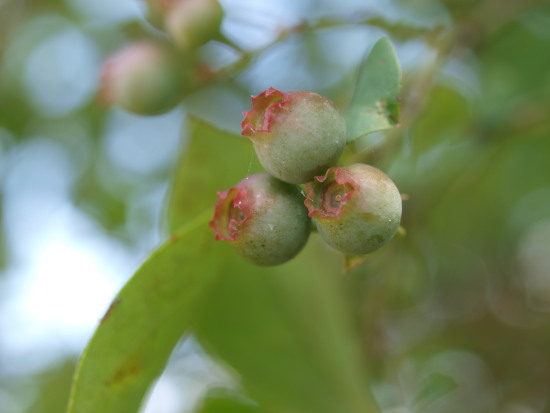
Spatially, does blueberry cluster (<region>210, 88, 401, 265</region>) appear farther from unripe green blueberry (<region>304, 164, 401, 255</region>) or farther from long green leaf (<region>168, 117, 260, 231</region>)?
long green leaf (<region>168, 117, 260, 231</region>)

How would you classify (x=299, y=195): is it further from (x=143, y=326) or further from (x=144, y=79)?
(x=144, y=79)

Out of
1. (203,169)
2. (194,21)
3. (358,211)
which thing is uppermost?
(194,21)

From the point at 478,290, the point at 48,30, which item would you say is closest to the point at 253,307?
the point at 478,290

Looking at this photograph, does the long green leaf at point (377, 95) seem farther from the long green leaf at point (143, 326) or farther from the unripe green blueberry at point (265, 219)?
the long green leaf at point (143, 326)

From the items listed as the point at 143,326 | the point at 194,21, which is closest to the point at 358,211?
the point at 143,326

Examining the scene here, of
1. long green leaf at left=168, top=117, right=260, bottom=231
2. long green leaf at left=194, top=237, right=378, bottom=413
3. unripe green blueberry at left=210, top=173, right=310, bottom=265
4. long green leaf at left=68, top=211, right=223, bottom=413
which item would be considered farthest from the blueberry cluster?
long green leaf at left=194, top=237, right=378, bottom=413

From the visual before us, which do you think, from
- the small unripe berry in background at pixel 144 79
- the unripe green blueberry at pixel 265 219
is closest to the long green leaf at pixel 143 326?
the unripe green blueberry at pixel 265 219
